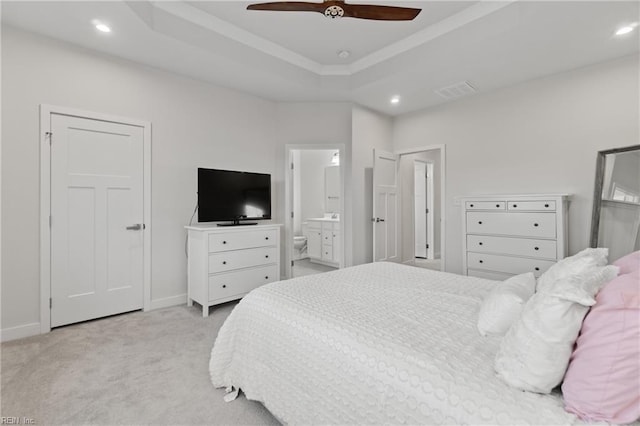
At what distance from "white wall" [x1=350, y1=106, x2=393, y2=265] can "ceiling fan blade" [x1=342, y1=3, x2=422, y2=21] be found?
2129 mm

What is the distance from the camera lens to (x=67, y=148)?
2725 mm

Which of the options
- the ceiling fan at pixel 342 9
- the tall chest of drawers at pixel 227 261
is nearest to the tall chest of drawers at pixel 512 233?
the ceiling fan at pixel 342 9

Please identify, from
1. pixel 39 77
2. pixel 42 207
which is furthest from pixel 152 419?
pixel 39 77

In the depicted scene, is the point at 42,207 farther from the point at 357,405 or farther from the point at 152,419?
the point at 357,405

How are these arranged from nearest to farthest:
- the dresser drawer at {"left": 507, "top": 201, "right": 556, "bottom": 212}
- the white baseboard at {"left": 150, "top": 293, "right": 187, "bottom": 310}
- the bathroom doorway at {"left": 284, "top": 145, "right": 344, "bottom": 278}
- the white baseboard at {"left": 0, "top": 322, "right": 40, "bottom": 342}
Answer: the white baseboard at {"left": 0, "top": 322, "right": 40, "bottom": 342} < the dresser drawer at {"left": 507, "top": 201, "right": 556, "bottom": 212} < the white baseboard at {"left": 150, "top": 293, "right": 187, "bottom": 310} < the bathroom doorway at {"left": 284, "top": 145, "right": 344, "bottom": 278}

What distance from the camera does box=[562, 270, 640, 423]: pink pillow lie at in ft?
2.43

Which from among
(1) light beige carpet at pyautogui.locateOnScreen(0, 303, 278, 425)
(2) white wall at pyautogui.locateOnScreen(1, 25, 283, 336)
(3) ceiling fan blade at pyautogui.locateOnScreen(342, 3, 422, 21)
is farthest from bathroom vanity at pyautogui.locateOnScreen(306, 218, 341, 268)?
(3) ceiling fan blade at pyautogui.locateOnScreen(342, 3, 422, 21)

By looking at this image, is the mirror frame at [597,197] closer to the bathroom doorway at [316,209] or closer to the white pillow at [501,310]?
the white pillow at [501,310]

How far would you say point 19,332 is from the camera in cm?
250

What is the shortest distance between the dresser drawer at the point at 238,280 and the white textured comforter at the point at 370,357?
1.42m

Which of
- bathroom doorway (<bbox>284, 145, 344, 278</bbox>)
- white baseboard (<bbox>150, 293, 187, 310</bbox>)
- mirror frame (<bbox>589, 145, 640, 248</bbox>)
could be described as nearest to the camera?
mirror frame (<bbox>589, 145, 640, 248</bbox>)

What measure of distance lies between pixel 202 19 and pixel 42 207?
2254 millimetres

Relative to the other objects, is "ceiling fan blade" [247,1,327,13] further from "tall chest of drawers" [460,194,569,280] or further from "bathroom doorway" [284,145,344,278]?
"bathroom doorway" [284,145,344,278]

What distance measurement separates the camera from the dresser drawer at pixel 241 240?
306 cm
